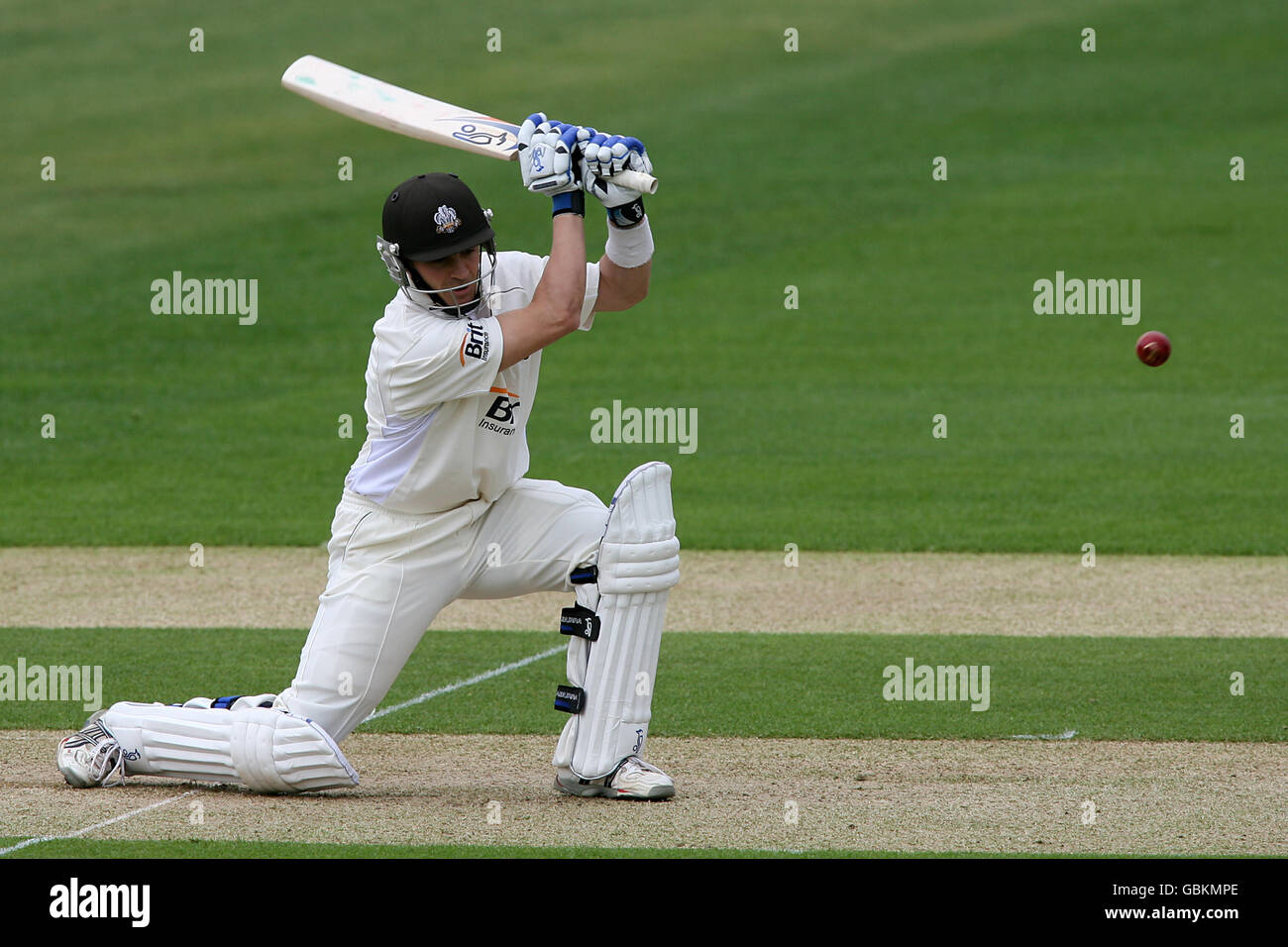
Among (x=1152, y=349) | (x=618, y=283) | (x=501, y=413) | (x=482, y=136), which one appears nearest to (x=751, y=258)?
(x=1152, y=349)

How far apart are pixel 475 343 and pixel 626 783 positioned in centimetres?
162

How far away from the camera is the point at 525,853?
5.28 m

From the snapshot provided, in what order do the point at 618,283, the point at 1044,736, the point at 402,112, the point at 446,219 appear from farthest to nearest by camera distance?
1. the point at 1044,736
2. the point at 402,112
3. the point at 618,283
4. the point at 446,219

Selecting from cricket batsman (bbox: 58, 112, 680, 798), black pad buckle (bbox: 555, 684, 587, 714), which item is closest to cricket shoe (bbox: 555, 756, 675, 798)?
cricket batsman (bbox: 58, 112, 680, 798)

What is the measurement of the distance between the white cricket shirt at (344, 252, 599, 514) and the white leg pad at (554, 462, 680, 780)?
506 mm

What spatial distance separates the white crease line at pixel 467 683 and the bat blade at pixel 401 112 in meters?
2.47

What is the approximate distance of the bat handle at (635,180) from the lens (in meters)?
6.01

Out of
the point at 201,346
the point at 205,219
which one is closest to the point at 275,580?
the point at 201,346

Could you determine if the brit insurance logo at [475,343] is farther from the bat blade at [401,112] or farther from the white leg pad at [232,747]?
the white leg pad at [232,747]

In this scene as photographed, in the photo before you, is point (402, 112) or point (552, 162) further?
point (402, 112)

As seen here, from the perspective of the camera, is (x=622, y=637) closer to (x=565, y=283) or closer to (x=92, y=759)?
(x=565, y=283)

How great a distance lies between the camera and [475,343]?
19.5 ft

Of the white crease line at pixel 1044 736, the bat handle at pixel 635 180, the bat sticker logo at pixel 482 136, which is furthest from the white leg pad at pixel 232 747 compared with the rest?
the white crease line at pixel 1044 736

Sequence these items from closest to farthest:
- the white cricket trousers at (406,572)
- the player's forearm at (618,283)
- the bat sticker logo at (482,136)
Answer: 1. the white cricket trousers at (406,572)
2. the player's forearm at (618,283)
3. the bat sticker logo at (482,136)
